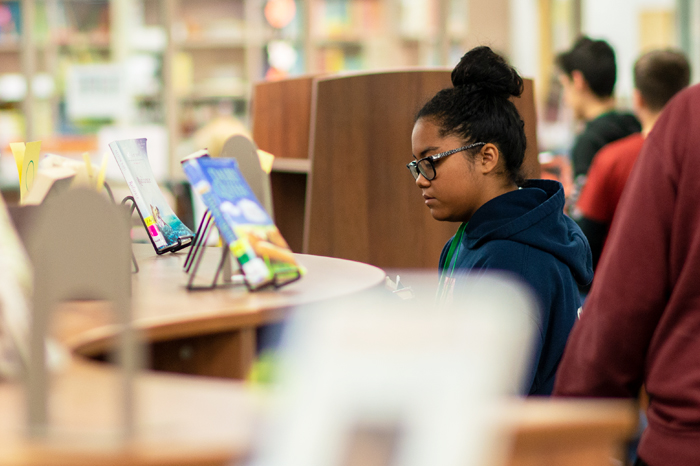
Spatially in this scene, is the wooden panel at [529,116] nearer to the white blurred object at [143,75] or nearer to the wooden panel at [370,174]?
the wooden panel at [370,174]

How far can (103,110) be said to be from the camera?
6746 mm

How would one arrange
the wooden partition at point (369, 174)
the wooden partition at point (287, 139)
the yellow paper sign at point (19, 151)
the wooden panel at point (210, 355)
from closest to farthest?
the wooden panel at point (210, 355), the yellow paper sign at point (19, 151), the wooden partition at point (369, 174), the wooden partition at point (287, 139)

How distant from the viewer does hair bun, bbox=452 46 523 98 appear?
1.66m

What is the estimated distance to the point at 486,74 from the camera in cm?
166

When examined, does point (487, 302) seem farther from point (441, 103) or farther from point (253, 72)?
point (253, 72)

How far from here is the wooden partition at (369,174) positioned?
232cm

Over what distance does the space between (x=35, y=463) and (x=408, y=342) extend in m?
0.30

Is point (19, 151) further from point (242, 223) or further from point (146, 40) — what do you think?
point (146, 40)

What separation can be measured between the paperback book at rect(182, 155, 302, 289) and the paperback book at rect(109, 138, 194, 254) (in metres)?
0.29

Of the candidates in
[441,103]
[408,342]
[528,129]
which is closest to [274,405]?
[408,342]

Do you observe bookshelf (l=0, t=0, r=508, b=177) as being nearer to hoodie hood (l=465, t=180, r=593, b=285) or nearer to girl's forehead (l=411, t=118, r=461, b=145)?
girl's forehead (l=411, t=118, r=461, b=145)

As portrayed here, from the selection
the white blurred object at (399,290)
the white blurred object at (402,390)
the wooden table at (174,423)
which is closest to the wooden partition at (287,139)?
the white blurred object at (399,290)

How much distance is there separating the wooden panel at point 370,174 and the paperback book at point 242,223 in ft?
3.38

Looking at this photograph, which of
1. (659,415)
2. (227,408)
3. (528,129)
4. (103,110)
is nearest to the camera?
(227,408)
